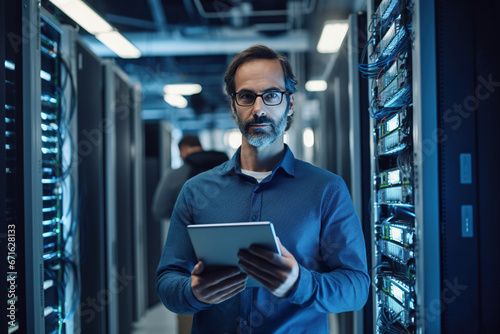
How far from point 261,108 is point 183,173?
202cm

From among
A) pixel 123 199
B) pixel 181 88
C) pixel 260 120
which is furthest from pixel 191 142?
pixel 181 88

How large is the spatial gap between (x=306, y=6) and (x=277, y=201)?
469cm

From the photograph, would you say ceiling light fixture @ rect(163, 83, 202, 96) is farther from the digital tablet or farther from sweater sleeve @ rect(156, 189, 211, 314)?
the digital tablet

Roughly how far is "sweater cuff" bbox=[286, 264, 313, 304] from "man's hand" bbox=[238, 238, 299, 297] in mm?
26

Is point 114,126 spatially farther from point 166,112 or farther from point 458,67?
point 166,112

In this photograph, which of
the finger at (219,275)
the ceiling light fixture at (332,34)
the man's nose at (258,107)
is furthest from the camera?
the ceiling light fixture at (332,34)

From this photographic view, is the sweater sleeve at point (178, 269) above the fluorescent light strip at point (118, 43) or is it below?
below

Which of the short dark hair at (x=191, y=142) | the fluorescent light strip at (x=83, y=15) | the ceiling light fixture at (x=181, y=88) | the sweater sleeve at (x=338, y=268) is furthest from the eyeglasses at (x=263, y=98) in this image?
the ceiling light fixture at (x=181, y=88)

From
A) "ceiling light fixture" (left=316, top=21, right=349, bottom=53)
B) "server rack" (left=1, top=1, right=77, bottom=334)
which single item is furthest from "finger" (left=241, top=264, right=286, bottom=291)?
"ceiling light fixture" (left=316, top=21, right=349, bottom=53)

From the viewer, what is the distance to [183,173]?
131 inches

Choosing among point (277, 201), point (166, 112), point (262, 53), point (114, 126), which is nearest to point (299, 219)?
point (277, 201)

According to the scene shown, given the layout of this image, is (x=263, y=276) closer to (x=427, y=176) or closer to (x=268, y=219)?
(x=268, y=219)

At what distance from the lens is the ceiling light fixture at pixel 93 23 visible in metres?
3.05

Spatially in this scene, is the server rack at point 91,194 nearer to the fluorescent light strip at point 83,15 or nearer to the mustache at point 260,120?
the fluorescent light strip at point 83,15
